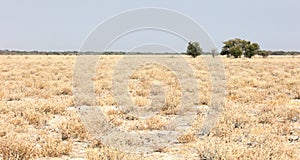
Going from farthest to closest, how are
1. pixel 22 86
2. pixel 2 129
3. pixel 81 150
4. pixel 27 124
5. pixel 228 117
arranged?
pixel 22 86, pixel 228 117, pixel 27 124, pixel 2 129, pixel 81 150

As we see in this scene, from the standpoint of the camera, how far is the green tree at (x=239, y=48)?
229ft

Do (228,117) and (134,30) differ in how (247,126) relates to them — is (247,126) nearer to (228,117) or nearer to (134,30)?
(228,117)

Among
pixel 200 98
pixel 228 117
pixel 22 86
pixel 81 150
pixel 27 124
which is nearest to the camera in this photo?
pixel 81 150

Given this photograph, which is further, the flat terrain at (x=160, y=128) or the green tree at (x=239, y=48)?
the green tree at (x=239, y=48)

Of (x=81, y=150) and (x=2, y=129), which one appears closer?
(x=81, y=150)

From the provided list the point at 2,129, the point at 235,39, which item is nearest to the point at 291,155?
the point at 2,129

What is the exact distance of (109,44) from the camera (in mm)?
13039

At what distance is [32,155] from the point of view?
5848 mm

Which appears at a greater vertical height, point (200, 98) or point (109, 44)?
point (109, 44)

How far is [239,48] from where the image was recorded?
7000cm

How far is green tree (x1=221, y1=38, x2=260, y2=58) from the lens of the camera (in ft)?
229

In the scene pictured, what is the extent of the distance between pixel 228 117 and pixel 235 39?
219 ft

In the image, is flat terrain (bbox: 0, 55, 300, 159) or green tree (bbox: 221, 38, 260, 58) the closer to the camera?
flat terrain (bbox: 0, 55, 300, 159)

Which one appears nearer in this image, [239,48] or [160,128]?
[160,128]
